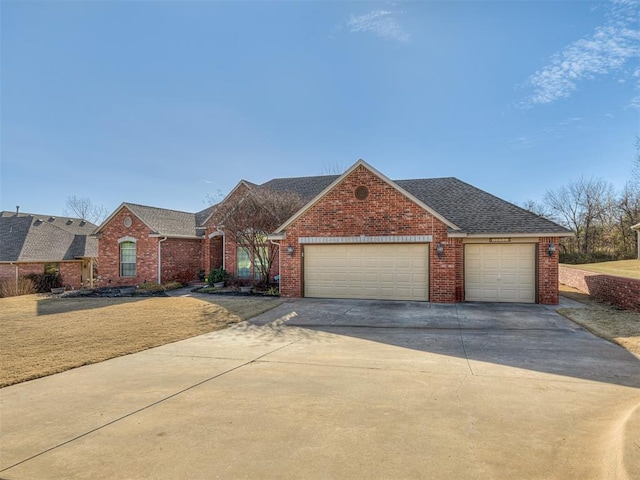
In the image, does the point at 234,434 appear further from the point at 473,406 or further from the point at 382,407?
the point at 473,406

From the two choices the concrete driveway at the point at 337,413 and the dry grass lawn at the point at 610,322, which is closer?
the concrete driveway at the point at 337,413

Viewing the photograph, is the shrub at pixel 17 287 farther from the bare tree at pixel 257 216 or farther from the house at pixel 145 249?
the bare tree at pixel 257 216

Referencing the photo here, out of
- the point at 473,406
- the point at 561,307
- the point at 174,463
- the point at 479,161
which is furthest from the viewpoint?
the point at 479,161

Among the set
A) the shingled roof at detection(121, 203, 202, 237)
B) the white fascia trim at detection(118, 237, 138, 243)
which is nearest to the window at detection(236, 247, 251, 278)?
the shingled roof at detection(121, 203, 202, 237)

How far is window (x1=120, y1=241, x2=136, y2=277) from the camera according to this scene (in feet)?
70.6

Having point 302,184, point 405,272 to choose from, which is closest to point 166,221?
point 302,184

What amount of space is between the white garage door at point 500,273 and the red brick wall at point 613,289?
2648 mm

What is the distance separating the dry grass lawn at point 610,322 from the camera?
807 centimetres

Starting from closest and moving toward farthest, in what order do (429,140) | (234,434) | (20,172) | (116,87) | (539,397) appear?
1. (234,434)
2. (539,397)
3. (116,87)
4. (429,140)
5. (20,172)

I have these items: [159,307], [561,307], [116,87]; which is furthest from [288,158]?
[561,307]

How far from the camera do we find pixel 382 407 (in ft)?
15.2

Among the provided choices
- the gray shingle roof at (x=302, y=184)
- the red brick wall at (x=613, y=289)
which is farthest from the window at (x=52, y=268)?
the red brick wall at (x=613, y=289)

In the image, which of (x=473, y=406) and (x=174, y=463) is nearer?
(x=174, y=463)

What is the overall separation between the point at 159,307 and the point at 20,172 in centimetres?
2531
